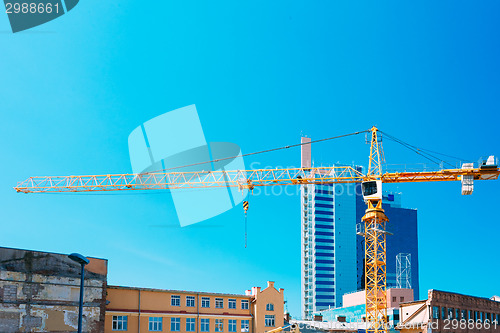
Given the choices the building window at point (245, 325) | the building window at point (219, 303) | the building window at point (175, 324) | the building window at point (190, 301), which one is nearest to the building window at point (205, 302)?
the building window at point (219, 303)

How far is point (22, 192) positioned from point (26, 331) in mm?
43045

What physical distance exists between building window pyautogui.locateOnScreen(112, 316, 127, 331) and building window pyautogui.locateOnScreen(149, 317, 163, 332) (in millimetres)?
3122

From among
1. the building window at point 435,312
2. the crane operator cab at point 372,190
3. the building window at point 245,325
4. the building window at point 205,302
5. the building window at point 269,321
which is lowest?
the building window at point 245,325

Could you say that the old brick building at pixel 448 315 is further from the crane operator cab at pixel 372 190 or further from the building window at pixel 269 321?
the building window at pixel 269 321

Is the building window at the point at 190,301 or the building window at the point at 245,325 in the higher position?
the building window at the point at 190,301

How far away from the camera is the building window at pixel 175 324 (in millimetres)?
67062

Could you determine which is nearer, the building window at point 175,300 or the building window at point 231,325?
the building window at point 175,300

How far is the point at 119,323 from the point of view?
208 feet

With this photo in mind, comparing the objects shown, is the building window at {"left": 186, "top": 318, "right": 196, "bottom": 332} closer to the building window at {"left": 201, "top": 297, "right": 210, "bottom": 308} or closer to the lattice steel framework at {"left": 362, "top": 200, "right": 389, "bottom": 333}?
the building window at {"left": 201, "top": 297, "right": 210, "bottom": 308}

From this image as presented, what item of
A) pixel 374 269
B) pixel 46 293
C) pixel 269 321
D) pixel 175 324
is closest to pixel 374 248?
pixel 374 269

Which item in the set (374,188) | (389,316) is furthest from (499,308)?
(374,188)

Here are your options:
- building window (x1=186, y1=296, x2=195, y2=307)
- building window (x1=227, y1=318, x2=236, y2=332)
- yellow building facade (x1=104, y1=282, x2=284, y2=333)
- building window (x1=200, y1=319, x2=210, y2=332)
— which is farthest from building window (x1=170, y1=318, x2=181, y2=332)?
building window (x1=227, y1=318, x2=236, y2=332)

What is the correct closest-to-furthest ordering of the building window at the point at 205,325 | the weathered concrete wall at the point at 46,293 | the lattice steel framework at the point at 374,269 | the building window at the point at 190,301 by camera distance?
the weathered concrete wall at the point at 46,293, the building window at the point at 190,301, the building window at the point at 205,325, the lattice steel framework at the point at 374,269

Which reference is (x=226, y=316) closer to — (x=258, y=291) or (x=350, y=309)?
(x=258, y=291)
